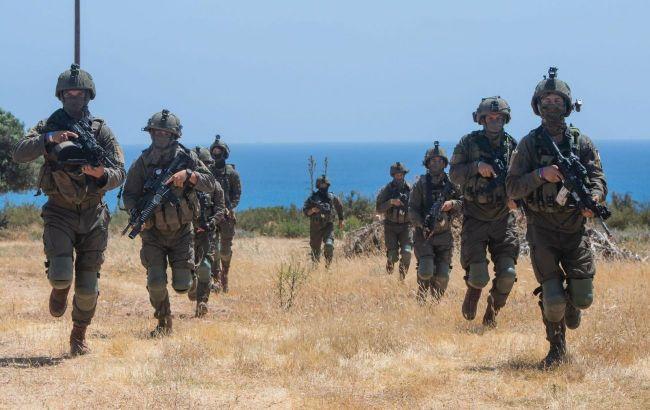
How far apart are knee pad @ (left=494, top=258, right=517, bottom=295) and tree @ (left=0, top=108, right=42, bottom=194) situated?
16170 mm

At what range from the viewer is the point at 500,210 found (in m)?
8.64

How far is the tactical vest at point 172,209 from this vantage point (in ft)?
26.9

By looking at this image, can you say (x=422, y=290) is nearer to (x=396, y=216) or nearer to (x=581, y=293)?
(x=396, y=216)

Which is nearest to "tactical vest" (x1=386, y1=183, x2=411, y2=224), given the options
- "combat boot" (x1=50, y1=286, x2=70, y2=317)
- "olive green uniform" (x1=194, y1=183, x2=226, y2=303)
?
"olive green uniform" (x1=194, y1=183, x2=226, y2=303)

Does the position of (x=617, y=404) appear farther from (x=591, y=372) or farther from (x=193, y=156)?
(x=193, y=156)

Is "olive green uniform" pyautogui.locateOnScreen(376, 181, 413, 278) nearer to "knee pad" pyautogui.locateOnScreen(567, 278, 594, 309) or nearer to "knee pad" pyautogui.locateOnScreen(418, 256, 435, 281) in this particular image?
"knee pad" pyautogui.locateOnScreen(418, 256, 435, 281)

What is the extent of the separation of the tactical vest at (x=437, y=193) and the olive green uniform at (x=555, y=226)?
11.0 feet

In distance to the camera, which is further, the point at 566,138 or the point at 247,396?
the point at 566,138

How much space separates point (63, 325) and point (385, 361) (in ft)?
11.7

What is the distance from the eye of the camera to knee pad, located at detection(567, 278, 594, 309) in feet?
22.5

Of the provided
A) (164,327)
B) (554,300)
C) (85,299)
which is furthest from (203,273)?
(554,300)

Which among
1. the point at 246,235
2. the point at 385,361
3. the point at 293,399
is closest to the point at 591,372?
the point at 385,361

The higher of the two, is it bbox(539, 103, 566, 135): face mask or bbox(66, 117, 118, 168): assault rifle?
bbox(539, 103, 566, 135): face mask

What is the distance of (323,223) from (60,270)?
28.3 feet
